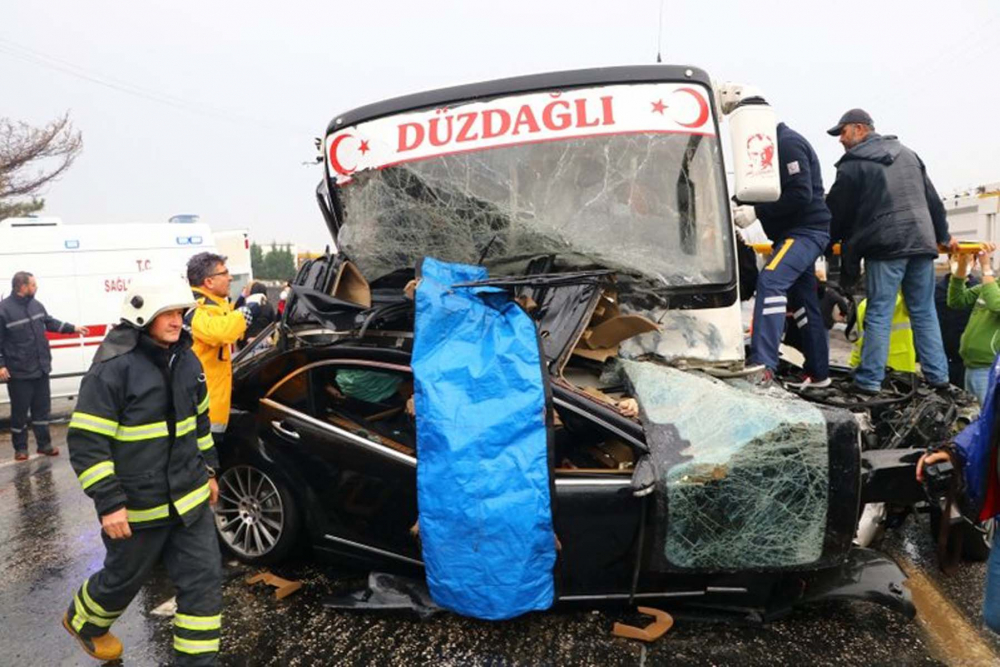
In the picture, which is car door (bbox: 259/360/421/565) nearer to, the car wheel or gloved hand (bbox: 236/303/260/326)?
the car wheel

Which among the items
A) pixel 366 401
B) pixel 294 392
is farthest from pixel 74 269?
pixel 366 401

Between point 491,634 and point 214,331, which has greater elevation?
point 214,331

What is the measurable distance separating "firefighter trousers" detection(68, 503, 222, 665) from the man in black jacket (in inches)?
211

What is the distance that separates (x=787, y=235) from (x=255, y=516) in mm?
4012

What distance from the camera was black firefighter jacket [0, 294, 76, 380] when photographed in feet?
24.5

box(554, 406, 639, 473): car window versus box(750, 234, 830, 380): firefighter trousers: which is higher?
box(750, 234, 830, 380): firefighter trousers

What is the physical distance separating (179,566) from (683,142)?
345 cm

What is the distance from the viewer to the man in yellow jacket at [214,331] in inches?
168

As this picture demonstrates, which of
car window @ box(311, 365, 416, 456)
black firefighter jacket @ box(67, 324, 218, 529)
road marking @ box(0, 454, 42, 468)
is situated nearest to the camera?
black firefighter jacket @ box(67, 324, 218, 529)

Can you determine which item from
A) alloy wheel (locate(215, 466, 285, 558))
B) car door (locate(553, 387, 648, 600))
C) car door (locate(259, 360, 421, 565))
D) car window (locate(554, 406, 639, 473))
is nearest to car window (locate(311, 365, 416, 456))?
car door (locate(259, 360, 421, 565))

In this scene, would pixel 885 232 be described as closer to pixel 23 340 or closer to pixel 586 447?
pixel 586 447

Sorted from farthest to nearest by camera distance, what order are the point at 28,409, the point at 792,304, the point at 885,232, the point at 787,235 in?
the point at 28,409 < the point at 792,304 < the point at 787,235 < the point at 885,232

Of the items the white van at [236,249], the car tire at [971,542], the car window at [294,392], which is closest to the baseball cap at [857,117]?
the car tire at [971,542]

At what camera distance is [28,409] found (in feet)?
25.7
